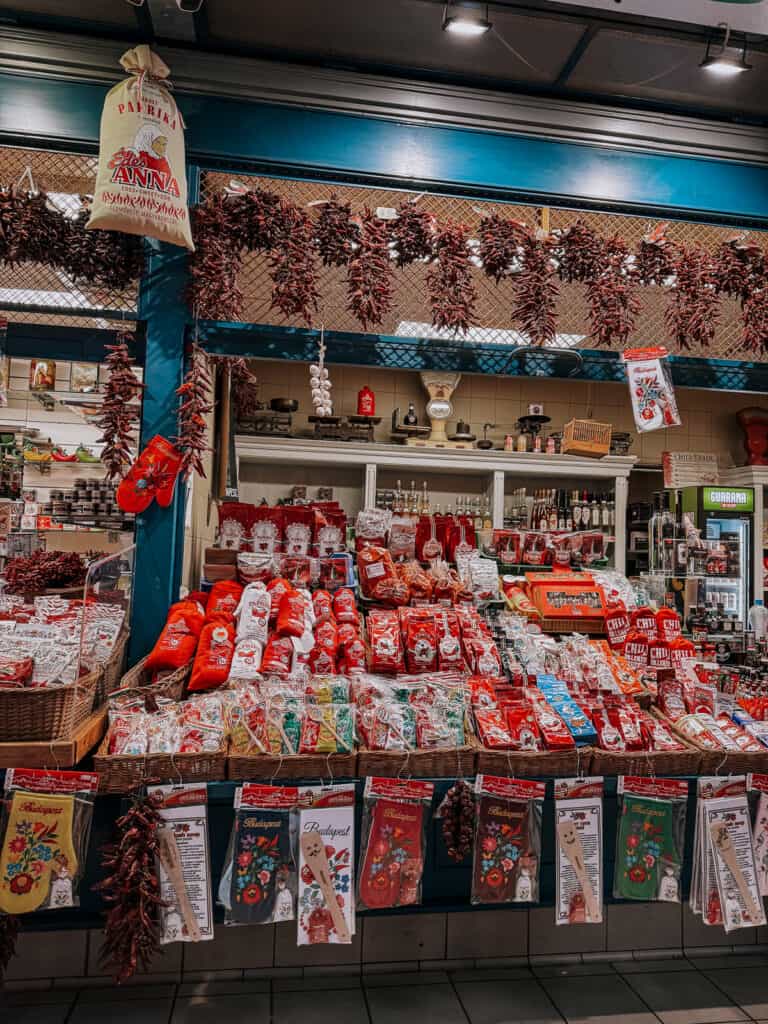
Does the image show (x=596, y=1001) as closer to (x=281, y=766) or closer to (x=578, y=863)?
(x=578, y=863)

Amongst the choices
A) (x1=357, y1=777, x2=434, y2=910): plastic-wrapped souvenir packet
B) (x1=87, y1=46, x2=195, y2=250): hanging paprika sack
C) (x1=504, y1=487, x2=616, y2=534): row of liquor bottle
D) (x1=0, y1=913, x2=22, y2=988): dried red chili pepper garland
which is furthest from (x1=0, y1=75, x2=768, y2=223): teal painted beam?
(x1=504, y1=487, x2=616, y2=534): row of liquor bottle

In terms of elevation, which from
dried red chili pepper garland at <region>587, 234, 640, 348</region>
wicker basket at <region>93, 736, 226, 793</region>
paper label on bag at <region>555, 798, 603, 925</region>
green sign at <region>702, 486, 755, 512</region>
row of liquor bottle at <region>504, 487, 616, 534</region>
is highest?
dried red chili pepper garland at <region>587, 234, 640, 348</region>

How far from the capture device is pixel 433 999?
2.48m

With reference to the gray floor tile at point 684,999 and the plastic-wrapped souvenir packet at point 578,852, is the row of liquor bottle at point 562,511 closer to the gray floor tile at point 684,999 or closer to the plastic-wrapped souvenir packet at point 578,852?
the gray floor tile at point 684,999

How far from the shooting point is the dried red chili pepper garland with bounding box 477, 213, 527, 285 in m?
3.20

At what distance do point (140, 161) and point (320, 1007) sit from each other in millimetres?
3088

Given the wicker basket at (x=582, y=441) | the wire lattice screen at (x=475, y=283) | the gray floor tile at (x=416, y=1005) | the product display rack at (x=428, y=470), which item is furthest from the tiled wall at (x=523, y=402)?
the gray floor tile at (x=416, y=1005)

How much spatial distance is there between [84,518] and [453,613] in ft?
10.4


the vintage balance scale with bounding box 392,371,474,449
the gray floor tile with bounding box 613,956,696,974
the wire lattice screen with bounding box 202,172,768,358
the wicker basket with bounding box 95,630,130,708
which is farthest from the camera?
the vintage balance scale with bounding box 392,371,474,449

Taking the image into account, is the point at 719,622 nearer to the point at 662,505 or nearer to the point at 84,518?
the point at 662,505

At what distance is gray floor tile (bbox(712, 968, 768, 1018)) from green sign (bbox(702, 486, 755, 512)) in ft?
18.0

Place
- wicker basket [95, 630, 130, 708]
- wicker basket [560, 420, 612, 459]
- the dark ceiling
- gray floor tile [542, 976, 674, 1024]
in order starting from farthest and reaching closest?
1. wicker basket [560, 420, 612, 459]
2. the dark ceiling
3. wicker basket [95, 630, 130, 708]
4. gray floor tile [542, 976, 674, 1024]

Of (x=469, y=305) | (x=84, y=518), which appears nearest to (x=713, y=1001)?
(x=469, y=305)

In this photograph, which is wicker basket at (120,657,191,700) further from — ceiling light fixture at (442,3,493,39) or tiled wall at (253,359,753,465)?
tiled wall at (253,359,753,465)
